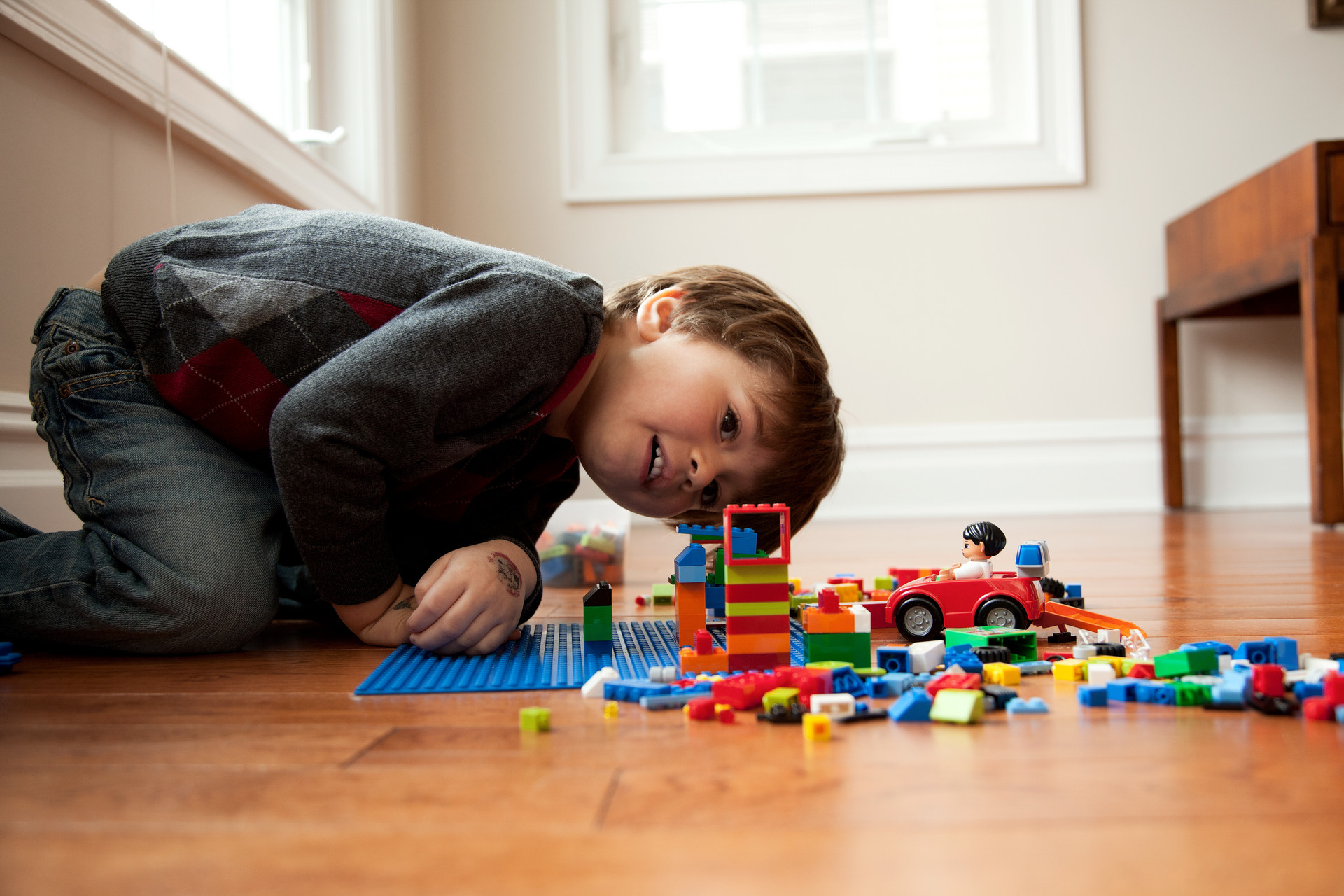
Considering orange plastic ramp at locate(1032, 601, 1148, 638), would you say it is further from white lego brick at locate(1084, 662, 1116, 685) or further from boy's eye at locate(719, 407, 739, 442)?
boy's eye at locate(719, 407, 739, 442)

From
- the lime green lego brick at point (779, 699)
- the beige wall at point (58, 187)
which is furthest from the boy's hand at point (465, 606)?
the beige wall at point (58, 187)

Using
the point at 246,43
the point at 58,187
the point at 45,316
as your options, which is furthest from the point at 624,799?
the point at 246,43

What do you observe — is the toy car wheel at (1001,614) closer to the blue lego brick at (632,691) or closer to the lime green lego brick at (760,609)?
the lime green lego brick at (760,609)

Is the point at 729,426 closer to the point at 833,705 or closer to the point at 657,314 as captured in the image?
the point at 657,314

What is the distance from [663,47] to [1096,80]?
3.88ft

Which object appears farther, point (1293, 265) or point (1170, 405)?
point (1170, 405)

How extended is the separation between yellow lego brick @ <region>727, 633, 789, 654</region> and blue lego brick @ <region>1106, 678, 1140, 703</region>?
222mm

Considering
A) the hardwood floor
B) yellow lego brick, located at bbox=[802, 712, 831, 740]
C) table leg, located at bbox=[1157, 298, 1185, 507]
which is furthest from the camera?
table leg, located at bbox=[1157, 298, 1185, 507]

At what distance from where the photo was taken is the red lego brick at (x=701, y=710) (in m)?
0.60

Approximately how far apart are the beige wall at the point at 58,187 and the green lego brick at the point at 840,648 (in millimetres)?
1045

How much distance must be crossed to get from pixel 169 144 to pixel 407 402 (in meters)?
1.00

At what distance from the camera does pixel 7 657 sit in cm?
79

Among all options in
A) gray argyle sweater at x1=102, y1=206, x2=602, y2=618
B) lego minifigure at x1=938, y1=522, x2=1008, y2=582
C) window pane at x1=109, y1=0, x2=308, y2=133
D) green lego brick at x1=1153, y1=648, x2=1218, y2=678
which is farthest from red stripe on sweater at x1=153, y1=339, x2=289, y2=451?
window pane at x1=109, y1=0, x2=308, y2=133

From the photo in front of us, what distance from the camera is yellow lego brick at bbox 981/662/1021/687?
A: 0.70 metres
